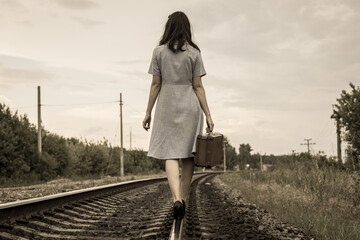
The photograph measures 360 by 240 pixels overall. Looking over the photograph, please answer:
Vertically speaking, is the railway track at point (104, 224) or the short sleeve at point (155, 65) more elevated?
the short sleeve at point (155, 65)

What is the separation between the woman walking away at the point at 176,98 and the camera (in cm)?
405

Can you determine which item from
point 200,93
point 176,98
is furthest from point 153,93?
point 200,93

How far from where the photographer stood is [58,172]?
1208 inches

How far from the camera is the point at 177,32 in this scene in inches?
162

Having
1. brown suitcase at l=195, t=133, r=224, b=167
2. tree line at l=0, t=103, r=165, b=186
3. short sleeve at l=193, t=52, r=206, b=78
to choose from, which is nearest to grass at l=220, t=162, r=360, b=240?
brown suitcase at l=195, t=133, r=224, b=167

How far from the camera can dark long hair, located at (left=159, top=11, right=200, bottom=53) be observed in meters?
4.08

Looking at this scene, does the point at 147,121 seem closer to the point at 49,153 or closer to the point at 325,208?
the point at 325,208

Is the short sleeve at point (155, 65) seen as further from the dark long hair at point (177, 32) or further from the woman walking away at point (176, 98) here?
the dark long hair at point (177, 32)

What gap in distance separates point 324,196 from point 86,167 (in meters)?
29.8

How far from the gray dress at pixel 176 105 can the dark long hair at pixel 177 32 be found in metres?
0.07

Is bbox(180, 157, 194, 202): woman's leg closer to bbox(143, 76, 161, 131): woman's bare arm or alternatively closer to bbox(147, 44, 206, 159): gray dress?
bbox(147, 44, 206, 159): gray dress

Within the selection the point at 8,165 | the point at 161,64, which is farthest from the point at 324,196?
the point at 8,165

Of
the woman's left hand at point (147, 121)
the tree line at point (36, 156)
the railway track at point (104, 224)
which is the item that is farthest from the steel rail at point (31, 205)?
the tree line at point (36, 156)

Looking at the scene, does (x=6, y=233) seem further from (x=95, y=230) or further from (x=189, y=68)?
(x=189, y=68)
